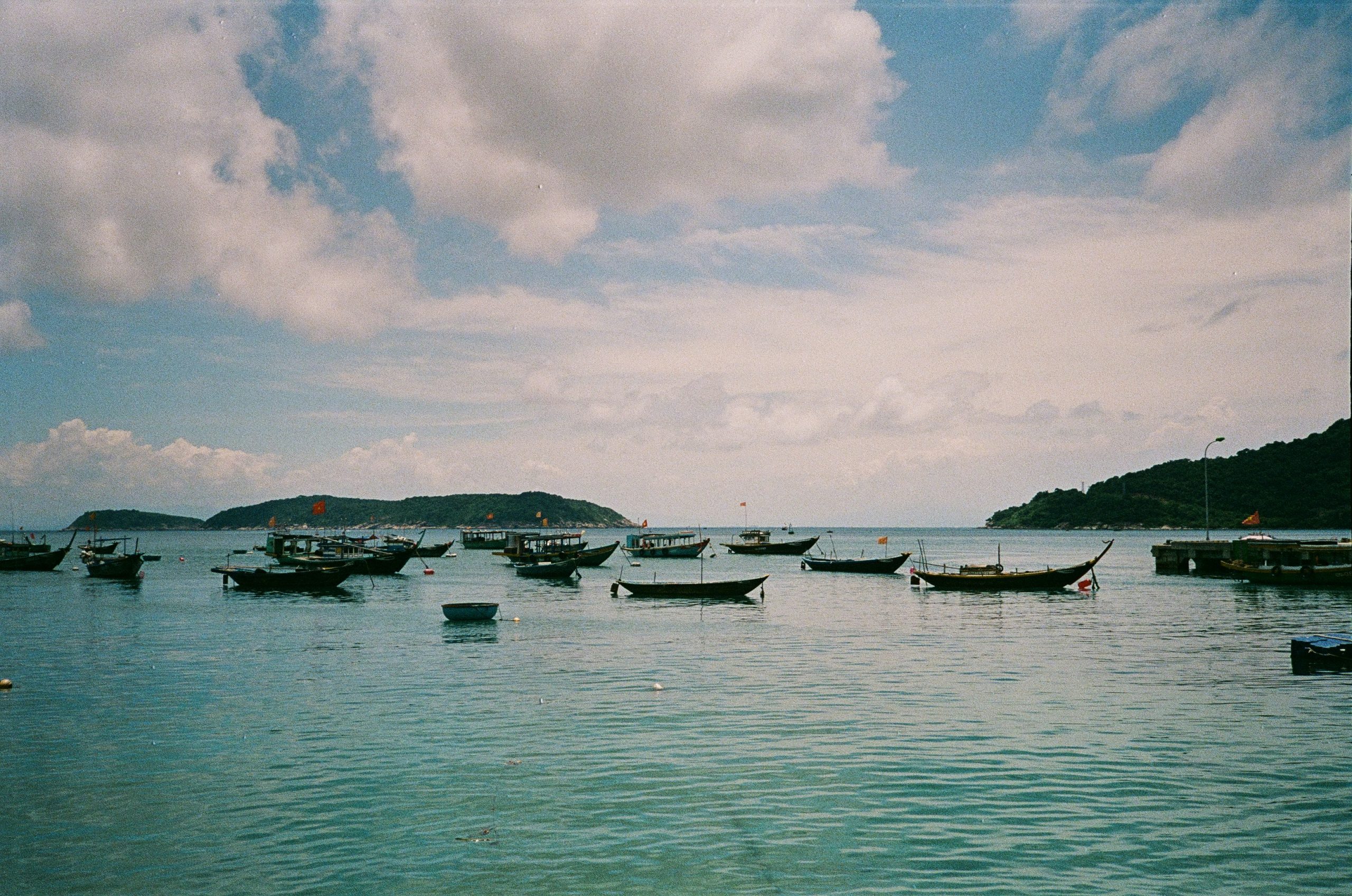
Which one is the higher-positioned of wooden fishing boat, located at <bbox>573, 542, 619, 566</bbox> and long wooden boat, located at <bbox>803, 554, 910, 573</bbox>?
wooden fishing boat, located at <bbox>573, 542, 619, 566</bbox>

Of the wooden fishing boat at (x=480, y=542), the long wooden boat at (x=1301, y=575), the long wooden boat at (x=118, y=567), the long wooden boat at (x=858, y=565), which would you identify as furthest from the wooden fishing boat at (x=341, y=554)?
the long wooden boat at (x=1301, y=575)

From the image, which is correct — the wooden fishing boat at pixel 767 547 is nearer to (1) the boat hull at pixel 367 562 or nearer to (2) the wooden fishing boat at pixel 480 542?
(2) the wooden fishing boat at pixel 480 542

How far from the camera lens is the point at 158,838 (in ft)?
49.1

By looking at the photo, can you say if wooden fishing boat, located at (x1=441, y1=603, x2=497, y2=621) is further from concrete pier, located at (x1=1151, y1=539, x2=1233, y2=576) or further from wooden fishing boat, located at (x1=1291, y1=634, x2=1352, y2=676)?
concrete pier, located at (x1=1151, y1=539, x2=1233, y2=576)

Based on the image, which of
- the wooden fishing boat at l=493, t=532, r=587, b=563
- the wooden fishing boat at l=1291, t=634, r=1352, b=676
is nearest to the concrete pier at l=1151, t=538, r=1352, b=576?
the wooden fishing boat at l=1291, t=634, r=1352, b=676

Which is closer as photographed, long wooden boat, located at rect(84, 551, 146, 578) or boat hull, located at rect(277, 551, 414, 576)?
boat hull, located at rect(277, 551, 414, 576)

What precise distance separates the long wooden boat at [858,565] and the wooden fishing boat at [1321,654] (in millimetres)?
59630

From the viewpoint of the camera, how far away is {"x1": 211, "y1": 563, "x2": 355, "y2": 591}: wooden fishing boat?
230 ft

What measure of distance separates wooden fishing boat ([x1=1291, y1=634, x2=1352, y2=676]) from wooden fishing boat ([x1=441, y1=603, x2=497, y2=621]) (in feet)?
123

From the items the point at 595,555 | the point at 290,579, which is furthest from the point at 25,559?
the point at 595,555

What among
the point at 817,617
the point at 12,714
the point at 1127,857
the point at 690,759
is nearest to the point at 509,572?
the point at 817,617

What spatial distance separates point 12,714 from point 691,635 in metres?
27.8

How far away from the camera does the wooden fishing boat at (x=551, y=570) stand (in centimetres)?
8812

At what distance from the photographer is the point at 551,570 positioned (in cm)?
8844
